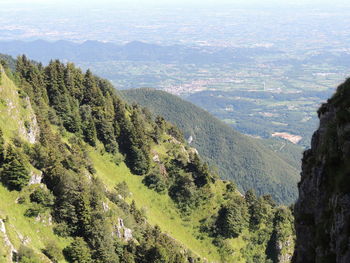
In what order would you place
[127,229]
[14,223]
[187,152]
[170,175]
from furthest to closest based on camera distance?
1. [187,152]
2. [170,175]
3. [127,229]
4. [14,223]

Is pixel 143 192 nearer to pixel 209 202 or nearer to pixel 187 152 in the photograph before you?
pixel 209 202

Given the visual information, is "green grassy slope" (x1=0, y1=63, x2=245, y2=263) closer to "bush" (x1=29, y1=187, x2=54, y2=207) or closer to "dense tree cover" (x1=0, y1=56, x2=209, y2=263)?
"bush" (x1=29, y1=187, x2=54, y2=207)

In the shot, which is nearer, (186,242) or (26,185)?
(26,185)

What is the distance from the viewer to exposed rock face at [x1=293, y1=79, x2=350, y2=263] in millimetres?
23797

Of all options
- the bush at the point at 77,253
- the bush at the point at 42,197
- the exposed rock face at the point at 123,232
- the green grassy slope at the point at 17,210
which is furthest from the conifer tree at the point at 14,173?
the exposed rock face at the point at 123,232

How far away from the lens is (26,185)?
2244 inches

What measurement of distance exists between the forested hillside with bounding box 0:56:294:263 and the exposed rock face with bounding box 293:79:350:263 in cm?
3363

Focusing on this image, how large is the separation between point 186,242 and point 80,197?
119 feet

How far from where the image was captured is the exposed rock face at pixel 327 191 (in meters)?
23.8

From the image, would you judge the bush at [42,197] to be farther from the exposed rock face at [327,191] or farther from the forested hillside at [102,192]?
the exposed rock face at [327,191]

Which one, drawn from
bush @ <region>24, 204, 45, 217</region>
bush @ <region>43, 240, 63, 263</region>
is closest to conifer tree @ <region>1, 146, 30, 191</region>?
bush @ <region>24, 204, 45, 217</region>

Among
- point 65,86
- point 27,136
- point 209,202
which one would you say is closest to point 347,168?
point 27,136

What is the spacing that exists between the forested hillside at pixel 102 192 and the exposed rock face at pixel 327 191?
3363 centimetres

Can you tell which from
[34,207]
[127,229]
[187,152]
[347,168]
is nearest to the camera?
[347,168]
